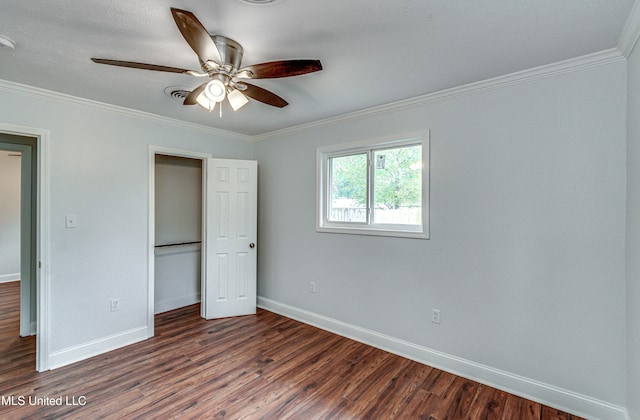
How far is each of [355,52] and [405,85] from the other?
2.30ft

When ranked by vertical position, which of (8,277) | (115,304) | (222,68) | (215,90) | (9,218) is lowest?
(8,277)

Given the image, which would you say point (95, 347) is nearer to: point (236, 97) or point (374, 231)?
point (236, 97)

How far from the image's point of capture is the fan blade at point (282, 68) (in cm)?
156

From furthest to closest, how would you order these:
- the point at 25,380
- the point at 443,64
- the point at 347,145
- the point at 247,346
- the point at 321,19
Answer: the point at 347,145, the point at 247,346, the point at 25,380, the point at 443,64, the point at 321,19

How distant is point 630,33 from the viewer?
157 cm

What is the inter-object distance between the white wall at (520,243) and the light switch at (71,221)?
2.67 meters

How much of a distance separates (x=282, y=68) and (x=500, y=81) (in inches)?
67.0

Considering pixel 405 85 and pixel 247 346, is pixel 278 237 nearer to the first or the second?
pixel 247 346

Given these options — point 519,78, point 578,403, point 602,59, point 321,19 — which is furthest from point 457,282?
point 321,19

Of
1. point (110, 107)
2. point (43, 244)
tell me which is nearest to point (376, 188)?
point (110, 107)

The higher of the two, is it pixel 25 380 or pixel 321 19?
pixel 321 19

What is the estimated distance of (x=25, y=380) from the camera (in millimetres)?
2318

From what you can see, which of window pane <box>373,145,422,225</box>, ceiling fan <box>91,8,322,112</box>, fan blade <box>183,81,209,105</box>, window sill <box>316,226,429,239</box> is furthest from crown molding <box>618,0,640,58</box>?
fan blade <box>183,81,209,105</box>

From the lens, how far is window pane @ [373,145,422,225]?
9.12 feet
